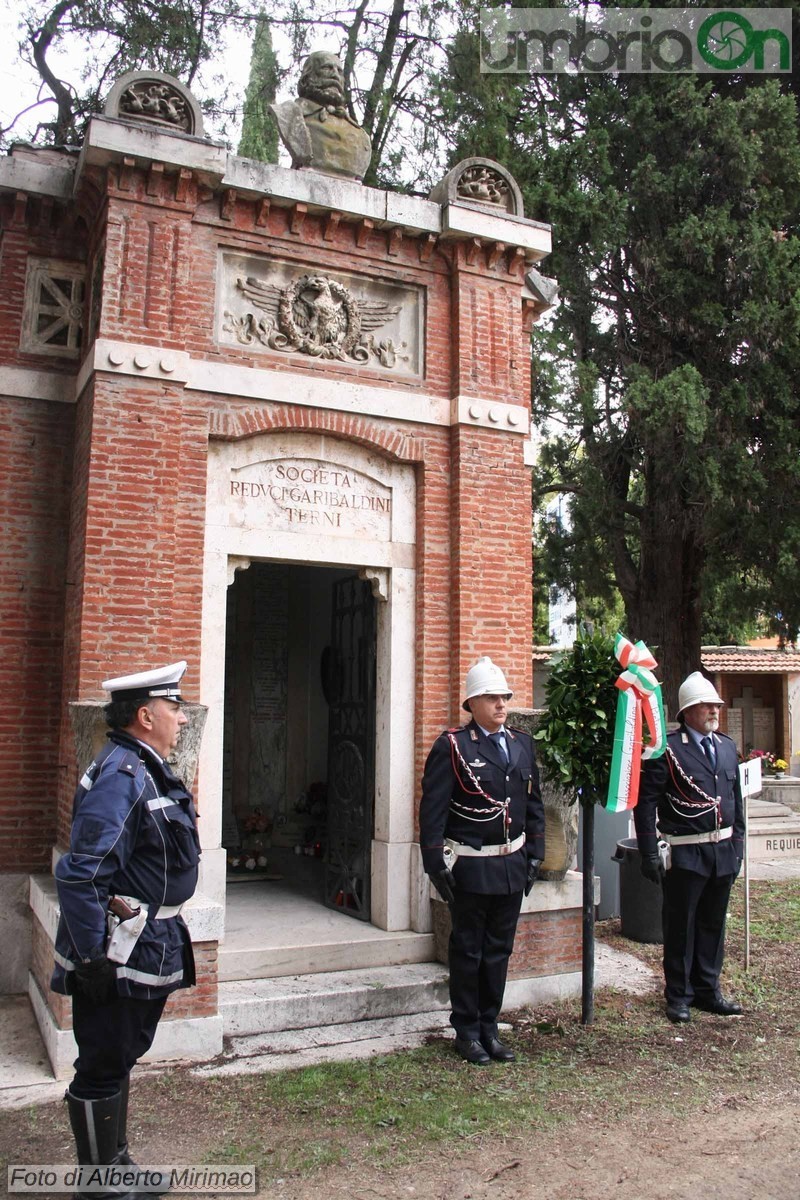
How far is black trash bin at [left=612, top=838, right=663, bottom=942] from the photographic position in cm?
859

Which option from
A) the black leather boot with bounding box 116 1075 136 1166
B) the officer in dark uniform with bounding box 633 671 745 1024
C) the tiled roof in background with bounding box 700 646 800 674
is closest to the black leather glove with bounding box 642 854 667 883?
the officer in dark uniform with bounding box 633 671 745 1024

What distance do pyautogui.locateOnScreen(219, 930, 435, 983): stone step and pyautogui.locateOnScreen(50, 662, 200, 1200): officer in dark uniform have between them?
8.49 feet

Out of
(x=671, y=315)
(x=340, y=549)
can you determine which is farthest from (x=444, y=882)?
(x=671, y=315)

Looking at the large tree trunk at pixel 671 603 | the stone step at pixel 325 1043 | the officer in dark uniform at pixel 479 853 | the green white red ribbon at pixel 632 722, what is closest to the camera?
the stone step at pixel 325 1043

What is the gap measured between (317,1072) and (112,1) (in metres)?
13.5

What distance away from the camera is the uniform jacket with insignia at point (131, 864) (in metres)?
3.67

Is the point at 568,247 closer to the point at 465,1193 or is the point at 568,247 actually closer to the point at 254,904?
the point at 254,904

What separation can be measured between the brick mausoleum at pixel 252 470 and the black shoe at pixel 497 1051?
109cm

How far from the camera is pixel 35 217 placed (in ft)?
24.0

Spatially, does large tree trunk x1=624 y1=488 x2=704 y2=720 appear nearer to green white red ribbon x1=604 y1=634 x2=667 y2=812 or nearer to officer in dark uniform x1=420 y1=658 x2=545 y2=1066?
green white red ribbon x1=604 y1=634 x2=667 y2=812

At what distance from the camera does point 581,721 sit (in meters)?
6.44

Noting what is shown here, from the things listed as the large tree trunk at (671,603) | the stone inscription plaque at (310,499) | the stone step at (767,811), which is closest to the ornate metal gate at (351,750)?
the stone inscription plaque at (310,499)

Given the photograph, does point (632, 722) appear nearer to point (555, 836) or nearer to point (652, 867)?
point (652, 867)

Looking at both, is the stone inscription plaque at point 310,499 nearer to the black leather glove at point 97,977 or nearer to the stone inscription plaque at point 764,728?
the black leather glove at point 97,977
